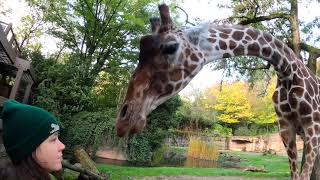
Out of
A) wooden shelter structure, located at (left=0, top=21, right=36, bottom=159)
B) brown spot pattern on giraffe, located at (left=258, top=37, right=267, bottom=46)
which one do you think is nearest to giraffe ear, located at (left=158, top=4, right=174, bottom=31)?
brown spot pattern on giraffe, located at (left=258, top=37, right=267, bottom=46)

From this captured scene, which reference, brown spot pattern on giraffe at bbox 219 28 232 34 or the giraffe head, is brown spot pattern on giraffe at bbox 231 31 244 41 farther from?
the giraffe head

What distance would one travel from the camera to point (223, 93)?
33.2m

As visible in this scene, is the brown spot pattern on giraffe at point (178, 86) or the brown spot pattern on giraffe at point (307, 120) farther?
the brown spot pattern on giraffe at point (307, 120)

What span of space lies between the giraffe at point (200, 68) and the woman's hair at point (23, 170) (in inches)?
23.7

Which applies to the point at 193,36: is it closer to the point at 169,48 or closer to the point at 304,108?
the point at 169,48

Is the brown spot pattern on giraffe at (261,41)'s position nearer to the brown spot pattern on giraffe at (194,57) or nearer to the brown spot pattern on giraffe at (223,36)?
the brown spot pattern on giraffe at (223,36)

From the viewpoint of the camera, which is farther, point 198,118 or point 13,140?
point 198,118

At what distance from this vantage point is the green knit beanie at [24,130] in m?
1.73

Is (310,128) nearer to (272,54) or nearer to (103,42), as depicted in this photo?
(272,54)

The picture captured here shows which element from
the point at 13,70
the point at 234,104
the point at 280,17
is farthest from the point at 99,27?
the point at 234,104

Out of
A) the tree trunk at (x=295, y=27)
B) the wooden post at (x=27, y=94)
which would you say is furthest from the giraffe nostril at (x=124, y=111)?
the wooden post at (x=27, y=94)

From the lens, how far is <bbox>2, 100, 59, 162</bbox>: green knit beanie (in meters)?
1.73

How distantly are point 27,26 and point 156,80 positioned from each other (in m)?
22.3

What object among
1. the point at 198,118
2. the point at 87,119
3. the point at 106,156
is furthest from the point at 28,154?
the point at 198,118
